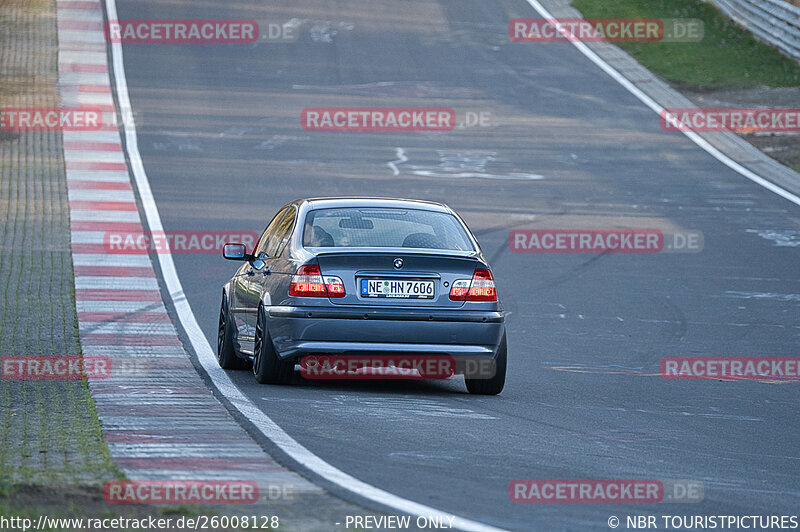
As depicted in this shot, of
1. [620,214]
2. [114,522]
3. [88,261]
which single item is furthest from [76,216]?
[114,522]

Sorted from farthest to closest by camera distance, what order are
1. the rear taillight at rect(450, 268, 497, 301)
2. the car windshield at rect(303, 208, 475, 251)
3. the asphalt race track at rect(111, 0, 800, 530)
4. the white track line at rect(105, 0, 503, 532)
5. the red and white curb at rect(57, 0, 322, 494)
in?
the car windshield at rect(303, 208, 475, 251) → the rear taillight at rect(450, 268, 497, 301) → the asphalt race track at rect(111, 0, 800, 530) → the red and white curb at rect(57, 0, 322, 494) → the white track line at rect(105, 0, 503, 532)

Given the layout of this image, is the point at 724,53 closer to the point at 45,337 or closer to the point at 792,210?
the point at 792,210

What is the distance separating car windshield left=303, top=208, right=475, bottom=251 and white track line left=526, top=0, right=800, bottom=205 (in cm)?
1360

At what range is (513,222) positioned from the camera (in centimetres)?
2069

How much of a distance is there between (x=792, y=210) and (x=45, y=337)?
13.7 metres

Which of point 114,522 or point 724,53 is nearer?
→ point 114,522

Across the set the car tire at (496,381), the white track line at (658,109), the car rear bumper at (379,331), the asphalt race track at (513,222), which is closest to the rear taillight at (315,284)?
the car rear bumper at (379,331)

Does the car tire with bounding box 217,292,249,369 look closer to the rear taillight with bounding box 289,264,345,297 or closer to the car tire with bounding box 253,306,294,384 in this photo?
the car tire with bounding box 253,306,294,384

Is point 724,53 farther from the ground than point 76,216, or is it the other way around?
point 724,53

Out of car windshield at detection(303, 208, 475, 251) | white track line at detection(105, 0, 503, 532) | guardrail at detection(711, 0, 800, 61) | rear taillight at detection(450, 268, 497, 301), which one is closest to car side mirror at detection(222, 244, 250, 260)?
car windshield at detection(303, 208, 475, 251)

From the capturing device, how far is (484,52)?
35406 millimetres

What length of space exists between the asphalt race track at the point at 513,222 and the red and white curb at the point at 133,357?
491mm

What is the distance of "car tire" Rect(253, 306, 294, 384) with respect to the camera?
10.1m

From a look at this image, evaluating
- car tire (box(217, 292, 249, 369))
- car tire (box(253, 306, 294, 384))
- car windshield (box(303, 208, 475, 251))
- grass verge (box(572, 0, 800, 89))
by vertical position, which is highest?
grass verge (box(572, 0, 800, 89))
